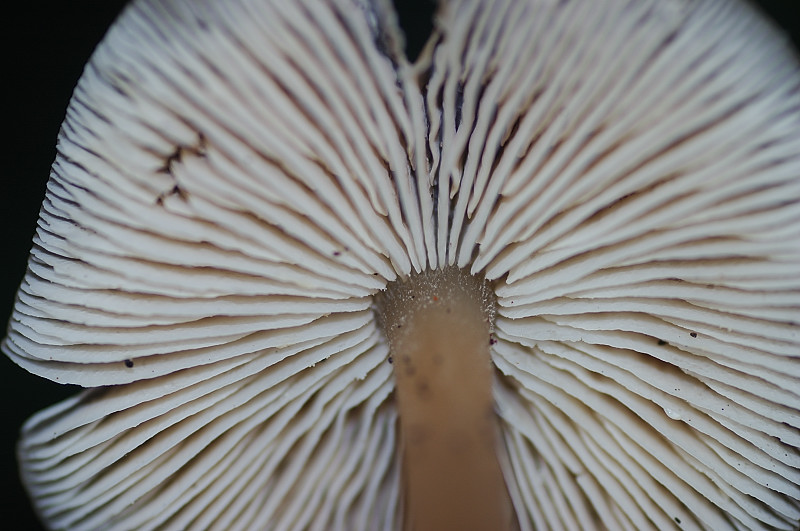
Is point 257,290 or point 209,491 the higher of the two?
point 257,290

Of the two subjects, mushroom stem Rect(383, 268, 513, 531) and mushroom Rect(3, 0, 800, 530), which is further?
mushroom stem Rect(383, 268, 513, 531)

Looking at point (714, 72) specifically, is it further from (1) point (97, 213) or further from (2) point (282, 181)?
(1) point (97, 213)

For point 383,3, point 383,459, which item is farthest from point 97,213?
point 383,459

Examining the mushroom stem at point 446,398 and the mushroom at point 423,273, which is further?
the mushroom stem at point 446,398

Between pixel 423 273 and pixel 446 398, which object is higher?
pixel 423 273
